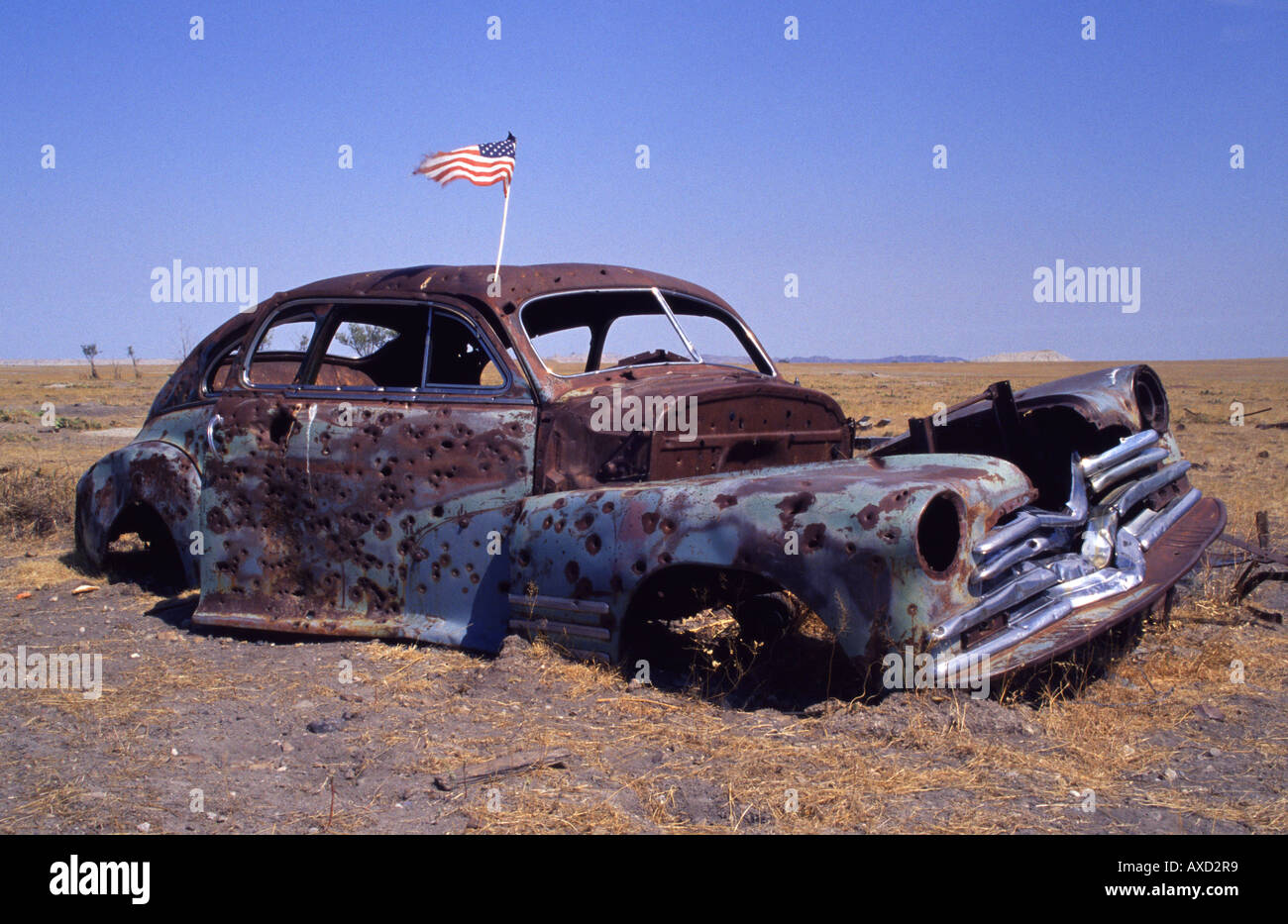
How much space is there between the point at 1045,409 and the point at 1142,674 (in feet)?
4.54

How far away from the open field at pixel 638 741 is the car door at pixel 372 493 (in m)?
0.19

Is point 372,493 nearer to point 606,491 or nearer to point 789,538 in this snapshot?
point 606,491

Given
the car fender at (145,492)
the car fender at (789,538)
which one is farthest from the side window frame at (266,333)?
the car fender at (789,538)

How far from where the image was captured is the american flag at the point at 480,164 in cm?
535

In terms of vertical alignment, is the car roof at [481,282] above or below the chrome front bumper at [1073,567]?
above

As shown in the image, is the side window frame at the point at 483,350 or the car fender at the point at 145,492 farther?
the car fender at the point at 145,492

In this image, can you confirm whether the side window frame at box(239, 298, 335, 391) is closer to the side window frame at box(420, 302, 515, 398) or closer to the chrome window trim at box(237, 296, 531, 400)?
the chrome window trim at box(237, 296, 531, 400)

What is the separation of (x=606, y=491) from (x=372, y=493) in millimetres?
1270

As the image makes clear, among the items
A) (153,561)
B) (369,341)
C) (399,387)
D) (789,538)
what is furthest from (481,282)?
(369,341)

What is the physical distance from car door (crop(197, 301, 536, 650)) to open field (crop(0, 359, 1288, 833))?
194 mm

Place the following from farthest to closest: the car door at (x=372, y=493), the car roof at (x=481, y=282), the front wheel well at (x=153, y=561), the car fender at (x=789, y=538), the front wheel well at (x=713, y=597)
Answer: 1. the front wheel well at (x=153, y=561)
2. the car roof at (x=481, y=282)
3. the car door at (x=372, y=493)
4. the front wheel well at (x=713, y=597)
5. the car fender at (x=789, y=538)

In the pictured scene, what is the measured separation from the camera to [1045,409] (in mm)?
4988

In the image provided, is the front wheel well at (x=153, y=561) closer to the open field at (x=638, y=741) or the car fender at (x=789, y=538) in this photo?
the open field at (x=638, y=741)
